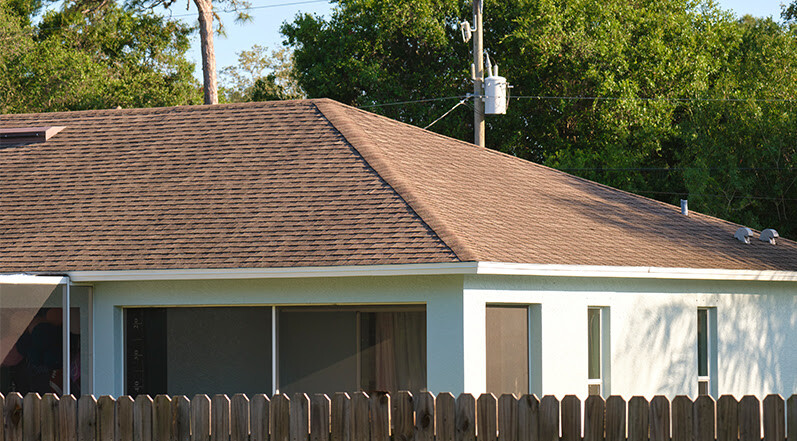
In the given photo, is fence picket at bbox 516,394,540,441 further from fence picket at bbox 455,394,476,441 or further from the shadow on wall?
the shadow on wall

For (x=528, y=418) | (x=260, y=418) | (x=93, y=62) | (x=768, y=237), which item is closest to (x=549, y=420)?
(x=528, y=418)

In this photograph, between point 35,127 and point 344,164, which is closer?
point 344,164

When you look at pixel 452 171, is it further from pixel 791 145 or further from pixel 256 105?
pixel 791 145

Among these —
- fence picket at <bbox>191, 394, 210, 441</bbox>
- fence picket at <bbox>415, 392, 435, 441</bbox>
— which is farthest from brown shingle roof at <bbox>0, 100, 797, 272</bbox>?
fence picket at <bbox>191, 394, 210, 441</bbox>

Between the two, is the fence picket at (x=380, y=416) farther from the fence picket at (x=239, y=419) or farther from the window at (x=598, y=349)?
the window at (x=598, y=349)

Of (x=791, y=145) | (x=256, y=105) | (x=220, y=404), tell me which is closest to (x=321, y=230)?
(x=220, y=404)

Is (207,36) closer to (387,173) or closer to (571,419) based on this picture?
(387,173)

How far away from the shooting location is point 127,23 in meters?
39.4

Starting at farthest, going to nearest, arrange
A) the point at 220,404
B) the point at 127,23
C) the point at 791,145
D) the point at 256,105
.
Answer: the point at 127,23 → the point at 791,145 → the point at 256,105 → the point at 220,404

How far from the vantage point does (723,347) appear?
13.7 metres

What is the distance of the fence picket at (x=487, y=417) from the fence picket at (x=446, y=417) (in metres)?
0.19

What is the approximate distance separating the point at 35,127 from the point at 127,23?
24300 mm

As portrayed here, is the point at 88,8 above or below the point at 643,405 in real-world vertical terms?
above

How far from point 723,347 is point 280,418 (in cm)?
774
